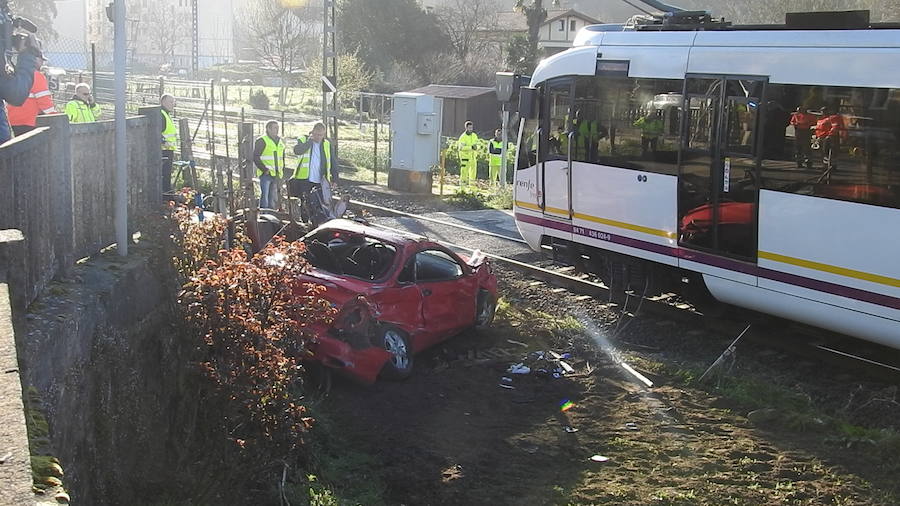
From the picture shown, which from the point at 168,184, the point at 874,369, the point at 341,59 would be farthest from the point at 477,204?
the point at 341,59

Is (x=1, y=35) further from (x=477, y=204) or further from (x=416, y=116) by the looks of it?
(x=416, y=116)

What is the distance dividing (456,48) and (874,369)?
5257 centimetres

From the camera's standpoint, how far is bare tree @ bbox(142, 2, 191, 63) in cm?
6638

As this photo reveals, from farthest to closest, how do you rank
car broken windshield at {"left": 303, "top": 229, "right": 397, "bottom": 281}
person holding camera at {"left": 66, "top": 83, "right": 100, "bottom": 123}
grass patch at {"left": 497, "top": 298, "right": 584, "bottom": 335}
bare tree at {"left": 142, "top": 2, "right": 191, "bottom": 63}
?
bare tree at {"left": 142, "top": 2, "right": 191, "bottom": 63} < person holding camera at {"left": 66, "top": 83, "right": 100, "bottom": 123} < grass patch at {"left": 497, "top": 298, "right": 584, "bottom": 335} < car broken windshield at {"left": 303, "top": 229, "right": 397, "bottom": 281}

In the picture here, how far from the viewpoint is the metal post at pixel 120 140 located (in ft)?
25.3

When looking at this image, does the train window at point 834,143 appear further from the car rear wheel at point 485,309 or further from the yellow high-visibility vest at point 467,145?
the yellow high-visibility vest at point 467,145

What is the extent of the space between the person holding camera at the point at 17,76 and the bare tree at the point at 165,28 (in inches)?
2237

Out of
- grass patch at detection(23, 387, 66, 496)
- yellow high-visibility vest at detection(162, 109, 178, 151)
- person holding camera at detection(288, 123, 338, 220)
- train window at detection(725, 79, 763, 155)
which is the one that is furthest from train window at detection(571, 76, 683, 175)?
grass patch at detection(23, 387, 66, 496)

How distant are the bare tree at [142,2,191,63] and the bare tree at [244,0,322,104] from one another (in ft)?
17.5

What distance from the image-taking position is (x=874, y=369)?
991 cm

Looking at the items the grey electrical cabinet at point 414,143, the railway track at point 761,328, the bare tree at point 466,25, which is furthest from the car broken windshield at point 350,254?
the bare tree at point 466,25

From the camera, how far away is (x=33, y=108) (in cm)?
1204

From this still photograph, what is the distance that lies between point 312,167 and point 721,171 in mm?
6770

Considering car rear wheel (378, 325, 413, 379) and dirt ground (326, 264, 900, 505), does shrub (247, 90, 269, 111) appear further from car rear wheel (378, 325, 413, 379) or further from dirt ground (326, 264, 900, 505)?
car rear wheel (378, 325, 413, 379)
